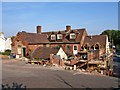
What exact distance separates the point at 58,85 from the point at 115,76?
9082 millimetres

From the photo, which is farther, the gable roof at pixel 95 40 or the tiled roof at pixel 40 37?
the tiled roof at pixel 40 37

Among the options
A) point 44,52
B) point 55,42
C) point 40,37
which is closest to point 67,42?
point 55,42

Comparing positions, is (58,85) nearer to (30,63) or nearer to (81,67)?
(81,67)

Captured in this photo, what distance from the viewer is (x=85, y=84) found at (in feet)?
62.3

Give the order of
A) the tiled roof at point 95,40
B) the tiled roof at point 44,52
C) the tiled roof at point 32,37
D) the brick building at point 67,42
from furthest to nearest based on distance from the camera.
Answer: the tiled roof at point 32,37, the tiled roof at point 95,40, the brick building at point 67,42, the tiled roof at point 44,52

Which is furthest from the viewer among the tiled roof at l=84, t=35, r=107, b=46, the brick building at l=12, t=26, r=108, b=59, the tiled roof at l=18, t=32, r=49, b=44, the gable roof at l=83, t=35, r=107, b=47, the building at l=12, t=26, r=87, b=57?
the tiled roof at l=18, t=32, r=49, b=44

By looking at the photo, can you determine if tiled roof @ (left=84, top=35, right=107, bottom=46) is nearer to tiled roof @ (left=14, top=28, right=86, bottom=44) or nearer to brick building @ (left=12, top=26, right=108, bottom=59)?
brick building @ (left=12, top=26, right=108, bottom=59)

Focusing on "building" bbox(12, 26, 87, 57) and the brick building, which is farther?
"building" bbox(12, 26, 87, 57)

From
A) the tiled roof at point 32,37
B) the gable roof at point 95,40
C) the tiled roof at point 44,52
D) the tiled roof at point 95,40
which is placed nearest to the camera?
the tiled roof at point 44,52

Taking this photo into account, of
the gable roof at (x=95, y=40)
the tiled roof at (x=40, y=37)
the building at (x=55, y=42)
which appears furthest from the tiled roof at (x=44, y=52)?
the gable roof at (x=95, y=40)

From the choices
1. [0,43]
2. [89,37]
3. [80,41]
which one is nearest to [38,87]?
[80,41]

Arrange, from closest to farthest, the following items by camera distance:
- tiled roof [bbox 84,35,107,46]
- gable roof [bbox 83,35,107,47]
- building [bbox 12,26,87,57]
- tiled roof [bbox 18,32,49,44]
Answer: building [bbox 12,26,87,57], gable roof [bbox 83,35,107,47], tiled roof [bbox 84,35,107,46], tiled roof [bbox 18,32,49,44]

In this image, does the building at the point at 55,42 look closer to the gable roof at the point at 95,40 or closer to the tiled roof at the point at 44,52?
the gable roof at the point at 95,40

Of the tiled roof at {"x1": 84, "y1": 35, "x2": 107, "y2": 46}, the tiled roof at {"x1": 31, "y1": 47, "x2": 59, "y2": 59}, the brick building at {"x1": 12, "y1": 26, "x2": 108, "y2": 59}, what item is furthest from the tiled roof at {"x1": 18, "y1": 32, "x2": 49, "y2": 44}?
the tiled roof at {"x1": 84, "y1": 35, "x2": 107, "y2": 46}
